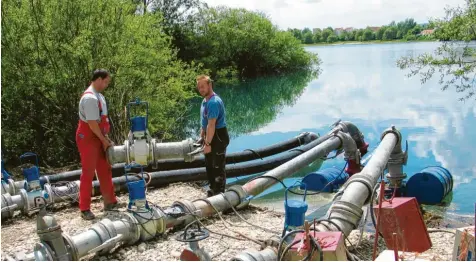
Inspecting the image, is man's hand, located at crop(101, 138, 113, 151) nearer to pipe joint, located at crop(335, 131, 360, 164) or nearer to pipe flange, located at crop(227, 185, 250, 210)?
pipe flange, located at crop(227, 185, 250, 210)

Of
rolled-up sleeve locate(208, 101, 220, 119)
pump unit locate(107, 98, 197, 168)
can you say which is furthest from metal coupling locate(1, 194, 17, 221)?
rolled-up sleeve locate(208, 101, 220, 119)

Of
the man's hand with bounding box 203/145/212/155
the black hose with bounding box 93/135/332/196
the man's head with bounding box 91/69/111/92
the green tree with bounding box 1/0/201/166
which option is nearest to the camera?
the man's head with bounding box 91/69/111/92

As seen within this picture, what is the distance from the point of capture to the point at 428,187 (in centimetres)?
834

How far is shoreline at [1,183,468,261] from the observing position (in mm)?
5148

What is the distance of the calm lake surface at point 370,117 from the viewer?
11211 millimetres

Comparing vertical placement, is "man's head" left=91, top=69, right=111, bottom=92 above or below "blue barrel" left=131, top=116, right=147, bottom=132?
above

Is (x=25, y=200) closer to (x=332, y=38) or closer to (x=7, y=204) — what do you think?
(x=7, y=204)

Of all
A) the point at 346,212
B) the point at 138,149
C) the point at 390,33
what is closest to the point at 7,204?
the point at 138,149

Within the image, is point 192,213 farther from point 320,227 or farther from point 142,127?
point 320,227

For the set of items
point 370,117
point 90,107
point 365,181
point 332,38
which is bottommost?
point 370,117

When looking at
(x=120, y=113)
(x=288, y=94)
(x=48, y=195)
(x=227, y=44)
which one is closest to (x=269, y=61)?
(x=227, y=44)

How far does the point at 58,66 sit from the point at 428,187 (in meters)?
7.88

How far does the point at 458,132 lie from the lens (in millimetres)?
15617

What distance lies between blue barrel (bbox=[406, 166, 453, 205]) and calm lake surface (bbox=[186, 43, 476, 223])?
228mm
